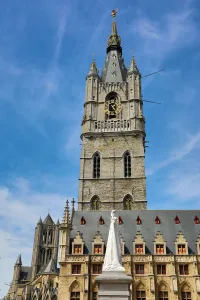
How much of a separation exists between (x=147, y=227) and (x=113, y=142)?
20.1m

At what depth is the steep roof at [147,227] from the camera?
3322 cm

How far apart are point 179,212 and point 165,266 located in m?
7.70

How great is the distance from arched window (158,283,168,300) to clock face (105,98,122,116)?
106 ft

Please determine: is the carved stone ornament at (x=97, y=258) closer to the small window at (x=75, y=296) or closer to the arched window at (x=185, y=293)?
the small window at (x=75, y=296)

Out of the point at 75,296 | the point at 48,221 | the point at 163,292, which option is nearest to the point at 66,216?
the point at 75,296

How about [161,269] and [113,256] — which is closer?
[113,256]

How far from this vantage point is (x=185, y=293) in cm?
3003

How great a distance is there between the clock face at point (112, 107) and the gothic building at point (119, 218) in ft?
0.60

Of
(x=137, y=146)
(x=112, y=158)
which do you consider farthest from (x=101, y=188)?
(x=137, y=146)

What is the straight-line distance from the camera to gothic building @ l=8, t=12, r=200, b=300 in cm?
3056

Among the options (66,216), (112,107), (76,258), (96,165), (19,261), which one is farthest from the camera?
(19,261)

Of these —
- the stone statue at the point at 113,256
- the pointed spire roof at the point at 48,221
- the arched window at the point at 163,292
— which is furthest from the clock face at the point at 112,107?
the pointed spire roof at the point at 48,221

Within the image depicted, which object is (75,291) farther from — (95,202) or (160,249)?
(95,202)

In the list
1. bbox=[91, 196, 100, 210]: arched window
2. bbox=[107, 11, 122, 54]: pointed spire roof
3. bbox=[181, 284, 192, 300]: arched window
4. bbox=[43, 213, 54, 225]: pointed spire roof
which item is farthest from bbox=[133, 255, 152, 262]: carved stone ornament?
bbox=[43, 213, 54, 225]: pointed spire roof
